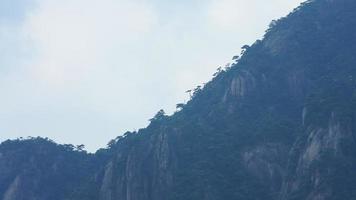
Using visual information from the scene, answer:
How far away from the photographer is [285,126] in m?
A: 104

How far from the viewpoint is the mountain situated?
304 feet

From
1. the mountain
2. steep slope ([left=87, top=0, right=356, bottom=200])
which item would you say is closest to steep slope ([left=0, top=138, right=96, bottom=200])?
the mountain

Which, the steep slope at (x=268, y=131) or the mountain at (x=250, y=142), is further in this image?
the mountain at (x=250, y=142)

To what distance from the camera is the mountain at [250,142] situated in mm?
92562

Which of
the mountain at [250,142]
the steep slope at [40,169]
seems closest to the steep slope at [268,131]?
the mountain at [250,142]

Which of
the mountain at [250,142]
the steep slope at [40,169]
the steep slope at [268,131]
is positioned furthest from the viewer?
the steep slope at [40,169]

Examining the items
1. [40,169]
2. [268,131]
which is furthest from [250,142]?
[40,169]

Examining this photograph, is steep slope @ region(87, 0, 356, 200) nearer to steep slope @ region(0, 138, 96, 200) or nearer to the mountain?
the mountain

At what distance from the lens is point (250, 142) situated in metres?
104

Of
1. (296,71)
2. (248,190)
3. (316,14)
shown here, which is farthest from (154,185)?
(316,14)

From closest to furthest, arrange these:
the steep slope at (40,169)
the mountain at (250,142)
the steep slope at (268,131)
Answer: the steep slope at (268,131) < the mountain at (250,142) < the steep slope at (40,169)

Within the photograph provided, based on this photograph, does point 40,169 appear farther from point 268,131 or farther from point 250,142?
point 268,131

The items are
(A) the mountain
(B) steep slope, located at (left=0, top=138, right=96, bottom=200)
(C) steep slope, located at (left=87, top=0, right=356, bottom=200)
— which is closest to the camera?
(C) steep slope, located at (left=87, top=0, right=356, bottom=200)

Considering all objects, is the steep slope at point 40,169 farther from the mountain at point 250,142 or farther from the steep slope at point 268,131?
the steep slope at point 268,131
